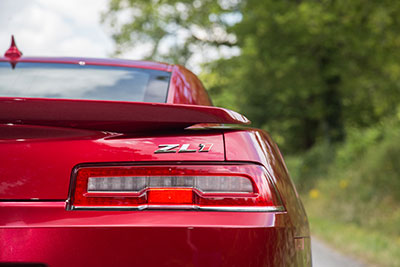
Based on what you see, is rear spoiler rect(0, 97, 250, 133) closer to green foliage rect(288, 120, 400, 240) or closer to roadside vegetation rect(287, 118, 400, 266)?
roadside vegetation rect(287, 118, 400, 266)

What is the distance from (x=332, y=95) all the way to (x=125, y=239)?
18398 millimetres

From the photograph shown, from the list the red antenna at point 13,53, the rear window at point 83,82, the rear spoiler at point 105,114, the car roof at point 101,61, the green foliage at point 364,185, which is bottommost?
the rear spoiler at point 105,114

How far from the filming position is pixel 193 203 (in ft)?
5.96

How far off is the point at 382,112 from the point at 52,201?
2086 cm

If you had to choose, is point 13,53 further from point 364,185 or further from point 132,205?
point 364,185

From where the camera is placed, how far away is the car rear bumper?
1.70m

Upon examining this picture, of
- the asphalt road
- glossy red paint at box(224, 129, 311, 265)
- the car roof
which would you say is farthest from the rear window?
the asphalt road

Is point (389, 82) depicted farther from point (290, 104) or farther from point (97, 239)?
point (97, 239)

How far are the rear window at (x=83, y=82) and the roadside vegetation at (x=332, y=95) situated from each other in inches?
198

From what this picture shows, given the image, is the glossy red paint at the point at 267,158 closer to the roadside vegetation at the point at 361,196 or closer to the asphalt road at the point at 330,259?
the asphalt road at the point at 330,259

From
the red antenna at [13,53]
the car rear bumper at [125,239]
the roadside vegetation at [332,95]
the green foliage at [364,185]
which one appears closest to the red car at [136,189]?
the car rear bumper at [125,239]

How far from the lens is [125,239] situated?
1717 millimetres

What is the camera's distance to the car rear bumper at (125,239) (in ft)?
5.58

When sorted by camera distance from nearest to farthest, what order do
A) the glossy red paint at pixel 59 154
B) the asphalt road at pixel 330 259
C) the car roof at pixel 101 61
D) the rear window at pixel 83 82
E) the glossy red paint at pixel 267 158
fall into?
the glossy red paint at pixel 59 154 < the glossy red paint at pixel 267 158 < the rear window at pixel 83 82 < the car roof at pixel 101 61 < the asphalt road at pixel 330 259
